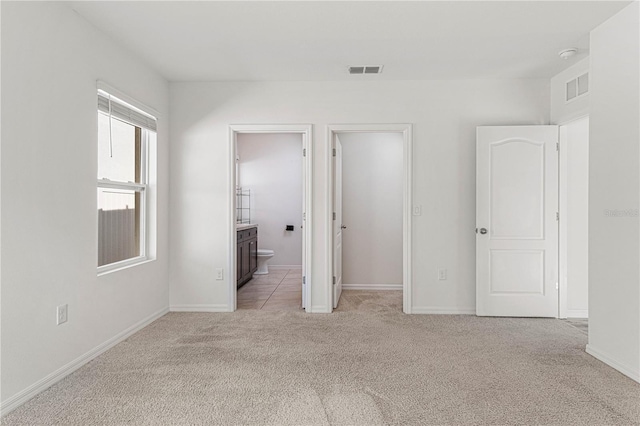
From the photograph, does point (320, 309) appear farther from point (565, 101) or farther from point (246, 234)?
point (565, 101)

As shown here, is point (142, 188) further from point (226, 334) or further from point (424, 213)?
point (424, 213)

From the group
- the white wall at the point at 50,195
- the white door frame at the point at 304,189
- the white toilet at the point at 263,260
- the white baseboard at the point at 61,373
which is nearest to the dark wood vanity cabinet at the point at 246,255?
the white toilet at the point at 263,260

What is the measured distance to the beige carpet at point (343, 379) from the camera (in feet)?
6.89

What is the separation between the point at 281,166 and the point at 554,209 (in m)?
4.71

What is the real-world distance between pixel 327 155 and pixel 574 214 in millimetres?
2614

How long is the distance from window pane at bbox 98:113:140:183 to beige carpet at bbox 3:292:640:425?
A: 1422mm

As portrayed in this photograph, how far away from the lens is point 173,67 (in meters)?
3.83

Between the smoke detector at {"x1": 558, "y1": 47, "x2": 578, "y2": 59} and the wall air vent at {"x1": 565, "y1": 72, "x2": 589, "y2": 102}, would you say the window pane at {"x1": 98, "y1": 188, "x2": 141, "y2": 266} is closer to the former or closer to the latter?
the smoke detector at {"x1": 558, "y1": 47, "x2": 578, "y2": 59}

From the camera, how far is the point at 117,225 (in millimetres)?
3424

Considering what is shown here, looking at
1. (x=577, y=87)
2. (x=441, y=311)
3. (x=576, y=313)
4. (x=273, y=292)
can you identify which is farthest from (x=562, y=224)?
(x=273, y=292)

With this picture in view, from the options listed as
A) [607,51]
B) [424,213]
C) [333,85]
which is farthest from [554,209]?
[333,85]

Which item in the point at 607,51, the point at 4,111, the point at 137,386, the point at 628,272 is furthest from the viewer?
the point at 607,51

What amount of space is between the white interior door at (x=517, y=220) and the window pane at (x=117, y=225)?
341cm

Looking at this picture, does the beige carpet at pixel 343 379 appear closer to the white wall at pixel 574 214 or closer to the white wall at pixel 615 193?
the white wall at pixel 615 193
